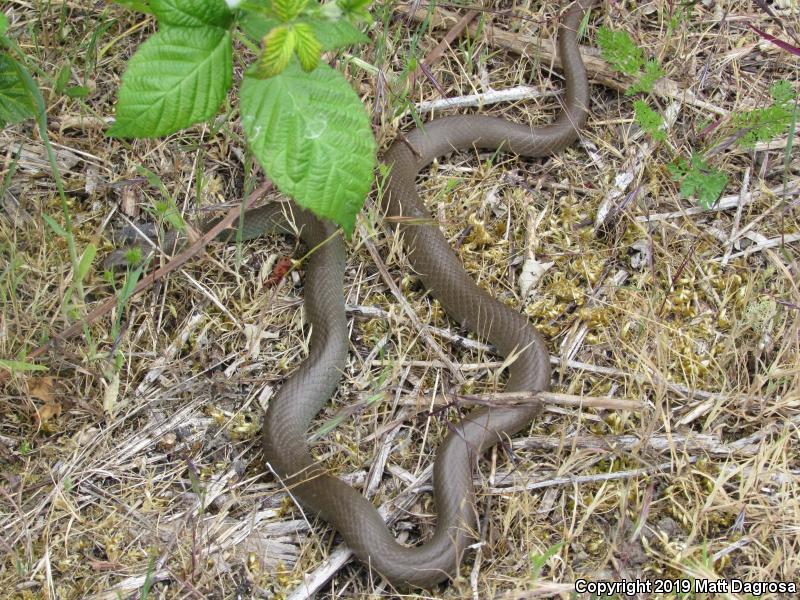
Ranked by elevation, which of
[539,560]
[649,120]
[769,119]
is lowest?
[539,560]

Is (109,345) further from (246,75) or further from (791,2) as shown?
(791,2)

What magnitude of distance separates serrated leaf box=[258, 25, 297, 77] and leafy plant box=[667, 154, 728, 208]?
2.29 metres

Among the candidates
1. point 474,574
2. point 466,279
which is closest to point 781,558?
point 474,574

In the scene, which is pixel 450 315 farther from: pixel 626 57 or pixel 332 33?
pixel 332 33

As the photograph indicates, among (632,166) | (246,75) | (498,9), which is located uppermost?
(246,75)

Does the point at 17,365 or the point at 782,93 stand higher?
the point at 17,365

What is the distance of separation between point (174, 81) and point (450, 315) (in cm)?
178

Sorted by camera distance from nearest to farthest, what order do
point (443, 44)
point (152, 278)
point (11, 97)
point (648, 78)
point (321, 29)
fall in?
point (321, 29), point (11, 97), point (152, 278), point (648, 78), point (443, 44)

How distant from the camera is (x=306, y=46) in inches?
78.7

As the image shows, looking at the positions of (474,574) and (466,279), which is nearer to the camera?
(474,574)

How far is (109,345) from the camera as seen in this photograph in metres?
3.30

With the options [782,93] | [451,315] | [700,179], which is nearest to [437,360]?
[451,315]

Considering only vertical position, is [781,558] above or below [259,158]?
below

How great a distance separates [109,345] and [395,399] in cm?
119
